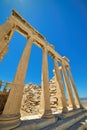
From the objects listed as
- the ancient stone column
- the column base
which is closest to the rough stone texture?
the ancient stone column

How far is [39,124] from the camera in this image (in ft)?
18.5

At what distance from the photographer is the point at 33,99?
15.2m

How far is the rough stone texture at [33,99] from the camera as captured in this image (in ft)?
45.8

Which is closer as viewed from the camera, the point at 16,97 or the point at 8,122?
the point at 8,122

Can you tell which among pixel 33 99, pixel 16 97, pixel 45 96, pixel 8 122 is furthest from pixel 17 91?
pixel 33 99

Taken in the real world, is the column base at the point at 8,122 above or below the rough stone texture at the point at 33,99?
below

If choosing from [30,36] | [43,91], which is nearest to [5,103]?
[43,91]

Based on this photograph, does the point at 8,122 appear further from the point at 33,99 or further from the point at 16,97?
the point at 33,99

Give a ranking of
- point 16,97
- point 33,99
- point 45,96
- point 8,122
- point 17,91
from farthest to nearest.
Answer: point 33,99 < point 45,96 < point 17,91 < point 16,97 < point 8,122

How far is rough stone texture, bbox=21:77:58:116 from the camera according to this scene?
13961mm

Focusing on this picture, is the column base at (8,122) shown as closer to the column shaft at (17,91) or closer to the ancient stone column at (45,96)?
the column shaft at (17,91)

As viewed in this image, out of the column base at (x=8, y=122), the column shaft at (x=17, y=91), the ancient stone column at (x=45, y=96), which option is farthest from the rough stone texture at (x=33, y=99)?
the column base at (x=8, y=122)

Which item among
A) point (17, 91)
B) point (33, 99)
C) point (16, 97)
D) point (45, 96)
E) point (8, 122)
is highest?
point (33, 99)

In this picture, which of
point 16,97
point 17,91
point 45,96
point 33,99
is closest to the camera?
point 16,97
